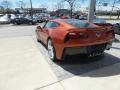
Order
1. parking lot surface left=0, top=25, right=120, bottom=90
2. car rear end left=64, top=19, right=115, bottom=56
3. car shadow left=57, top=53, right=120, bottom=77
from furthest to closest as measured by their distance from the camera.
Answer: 1. car rear end left=64, top=19, right=115, bottom=56
2. car shadow left=57, top=53, right=120, bottom=77
3. parking lot surface left=0, top=25, right=120, bottom=90

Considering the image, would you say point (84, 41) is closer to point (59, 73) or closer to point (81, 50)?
point (81, 50)

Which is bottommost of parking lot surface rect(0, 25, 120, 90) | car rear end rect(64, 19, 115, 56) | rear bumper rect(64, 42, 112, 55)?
parking lot surface rect(0, 25, 120, 90)

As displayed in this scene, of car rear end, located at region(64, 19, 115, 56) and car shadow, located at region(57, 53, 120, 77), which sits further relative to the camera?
car rear end, located at region(64, 19, 115, 56)

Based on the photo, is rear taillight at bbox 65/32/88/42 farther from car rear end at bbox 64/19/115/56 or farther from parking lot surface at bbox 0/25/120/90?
parking lot surface at bbox 0/25/120/90

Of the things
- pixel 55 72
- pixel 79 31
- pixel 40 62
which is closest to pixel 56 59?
pixel 40 62

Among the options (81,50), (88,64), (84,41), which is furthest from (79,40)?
(88,64)

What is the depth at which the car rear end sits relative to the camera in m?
4.98

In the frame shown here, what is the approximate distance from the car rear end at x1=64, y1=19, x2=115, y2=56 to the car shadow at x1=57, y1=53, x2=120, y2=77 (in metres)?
0.40

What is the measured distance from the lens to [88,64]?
18.2 ft

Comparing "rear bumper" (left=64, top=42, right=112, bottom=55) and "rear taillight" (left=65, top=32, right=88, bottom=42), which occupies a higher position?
"rear taillight" (left=65, top=32, right=88, bottom=42)

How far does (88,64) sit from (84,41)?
87cm

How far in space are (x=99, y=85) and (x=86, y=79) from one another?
41 cm

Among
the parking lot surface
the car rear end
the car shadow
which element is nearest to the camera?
the parking lot surface

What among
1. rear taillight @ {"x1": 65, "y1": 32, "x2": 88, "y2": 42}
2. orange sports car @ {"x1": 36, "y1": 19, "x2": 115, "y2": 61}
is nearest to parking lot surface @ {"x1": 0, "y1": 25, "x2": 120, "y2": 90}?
orange sports car @ {"x1": 36, "y1": 19, "x2": 115, "y2": 61}
